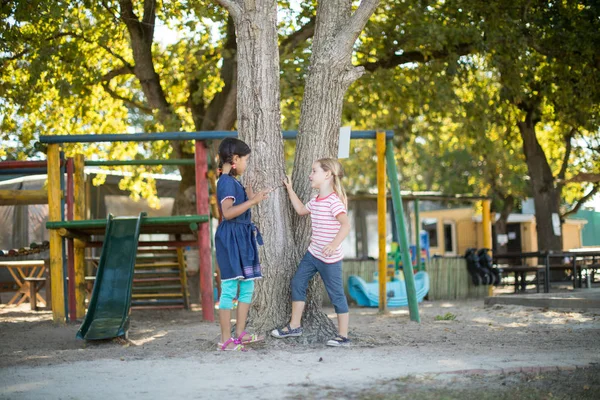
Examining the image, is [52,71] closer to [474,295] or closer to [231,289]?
[231,289]

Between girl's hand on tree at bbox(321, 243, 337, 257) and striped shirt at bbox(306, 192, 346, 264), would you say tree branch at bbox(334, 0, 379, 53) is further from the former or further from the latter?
girl's hand on tree at bbox(321, 243, 337, 257)

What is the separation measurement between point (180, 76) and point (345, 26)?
30.7 feet

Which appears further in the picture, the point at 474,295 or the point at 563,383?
the point at 474,295

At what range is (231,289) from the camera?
591 cm

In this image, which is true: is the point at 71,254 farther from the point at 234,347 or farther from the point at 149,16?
the point at 149,16

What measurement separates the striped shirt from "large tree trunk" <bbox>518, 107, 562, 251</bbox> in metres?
12.4

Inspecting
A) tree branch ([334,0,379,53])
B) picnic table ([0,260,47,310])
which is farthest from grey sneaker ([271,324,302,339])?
picnic table ([0,260,47,310])

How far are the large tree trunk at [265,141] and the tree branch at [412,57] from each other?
305 inches

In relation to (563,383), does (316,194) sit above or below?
above

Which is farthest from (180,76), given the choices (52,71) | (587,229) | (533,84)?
(587,229)

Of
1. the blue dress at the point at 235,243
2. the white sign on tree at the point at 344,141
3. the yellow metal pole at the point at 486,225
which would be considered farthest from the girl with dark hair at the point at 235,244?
the yellow metal pole at the point at 486,225

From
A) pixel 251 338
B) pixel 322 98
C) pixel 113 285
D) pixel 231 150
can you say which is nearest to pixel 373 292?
pixel 113 285

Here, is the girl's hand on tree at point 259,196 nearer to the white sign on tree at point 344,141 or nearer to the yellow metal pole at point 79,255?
the white sign on tree at point 344,141

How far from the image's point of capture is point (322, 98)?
6.62 metres
